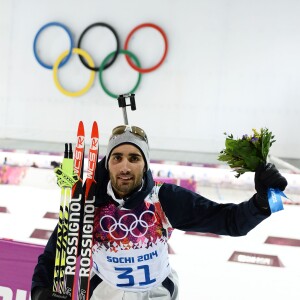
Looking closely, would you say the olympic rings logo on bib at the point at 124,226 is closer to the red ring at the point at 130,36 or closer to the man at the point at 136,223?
the man at the point at 136,223

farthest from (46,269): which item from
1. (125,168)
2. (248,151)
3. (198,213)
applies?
(248,151)

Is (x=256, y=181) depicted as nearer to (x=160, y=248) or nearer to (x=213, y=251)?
(x=160, y=248)

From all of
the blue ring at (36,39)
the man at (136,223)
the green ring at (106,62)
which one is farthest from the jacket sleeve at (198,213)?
the blue ring at (36,39)

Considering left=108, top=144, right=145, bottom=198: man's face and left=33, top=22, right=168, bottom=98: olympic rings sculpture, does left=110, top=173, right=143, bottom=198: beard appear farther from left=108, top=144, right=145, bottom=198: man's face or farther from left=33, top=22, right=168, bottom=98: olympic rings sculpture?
left=33, top=22, right=168, bottom=98: olympic rings sculpture

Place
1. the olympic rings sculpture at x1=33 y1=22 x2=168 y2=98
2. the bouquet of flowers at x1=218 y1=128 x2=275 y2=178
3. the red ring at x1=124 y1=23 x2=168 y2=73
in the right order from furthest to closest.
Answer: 1. the olympic rings sculpture at x1=33 y1=22 x2=168 y2=98
2. the red ring at x1=124 y1=23 x2=168 y2=73
3. the bouquet of flowers at x1=218 y1=128 x2=275 y2=178

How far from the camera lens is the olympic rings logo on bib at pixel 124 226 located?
1500 millimetres

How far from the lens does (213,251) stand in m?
3.23

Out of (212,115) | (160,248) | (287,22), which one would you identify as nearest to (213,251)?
(160,248)

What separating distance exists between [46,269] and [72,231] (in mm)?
193

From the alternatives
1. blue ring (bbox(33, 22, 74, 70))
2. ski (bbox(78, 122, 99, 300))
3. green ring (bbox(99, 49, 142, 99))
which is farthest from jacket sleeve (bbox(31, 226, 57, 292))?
blue ring (bbox(33, 22, 74, 70))

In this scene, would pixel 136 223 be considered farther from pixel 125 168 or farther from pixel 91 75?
pixel 91 75

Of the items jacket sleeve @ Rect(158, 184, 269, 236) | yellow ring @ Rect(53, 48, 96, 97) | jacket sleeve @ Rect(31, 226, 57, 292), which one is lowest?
jacket sleeve @ Rect(31, 226, 57, 292)

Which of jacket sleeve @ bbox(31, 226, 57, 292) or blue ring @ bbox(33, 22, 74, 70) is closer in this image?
jacket sleeve @ bbox(31, 226, 57, 292)

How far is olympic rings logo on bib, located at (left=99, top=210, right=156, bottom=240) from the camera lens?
4.92ft
